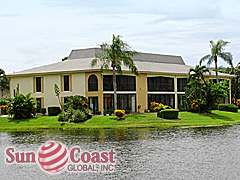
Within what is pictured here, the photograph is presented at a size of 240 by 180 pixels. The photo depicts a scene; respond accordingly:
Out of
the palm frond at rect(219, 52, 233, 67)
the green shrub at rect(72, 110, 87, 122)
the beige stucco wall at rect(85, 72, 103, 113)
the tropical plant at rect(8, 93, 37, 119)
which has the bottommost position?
the green shrub at rect(72, 110, 87, 122)

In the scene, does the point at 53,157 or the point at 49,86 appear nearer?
the point at 53,157

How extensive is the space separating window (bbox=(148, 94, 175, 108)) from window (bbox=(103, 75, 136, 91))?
13.2 ft

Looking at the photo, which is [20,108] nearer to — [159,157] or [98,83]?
[98,83]

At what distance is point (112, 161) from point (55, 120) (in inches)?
961

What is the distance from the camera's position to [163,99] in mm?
56281

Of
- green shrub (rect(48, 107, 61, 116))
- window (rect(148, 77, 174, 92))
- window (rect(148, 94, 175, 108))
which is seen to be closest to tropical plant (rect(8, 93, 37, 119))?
green shrub (rect(48, 107, 61, 116))

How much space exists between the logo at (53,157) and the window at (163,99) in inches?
1194

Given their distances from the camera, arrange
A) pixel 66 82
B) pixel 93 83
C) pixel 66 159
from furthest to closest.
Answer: pixel 66 82
pixel 93 83
pixel 66 159

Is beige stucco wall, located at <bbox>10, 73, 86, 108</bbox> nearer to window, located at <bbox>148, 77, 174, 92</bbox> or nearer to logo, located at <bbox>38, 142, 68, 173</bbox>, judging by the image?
window, located at <bbox>148, 77, 174, 92</bbox>

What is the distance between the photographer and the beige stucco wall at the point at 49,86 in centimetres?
4891

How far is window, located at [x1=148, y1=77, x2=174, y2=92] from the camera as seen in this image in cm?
5450

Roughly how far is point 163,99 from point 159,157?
→ 37.1 m

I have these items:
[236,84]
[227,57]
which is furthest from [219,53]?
[236,84]

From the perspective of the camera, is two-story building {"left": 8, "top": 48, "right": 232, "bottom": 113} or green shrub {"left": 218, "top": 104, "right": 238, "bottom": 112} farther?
green shrub {"left": 218, "top": 104, "right": 238, "bottom": 112}
